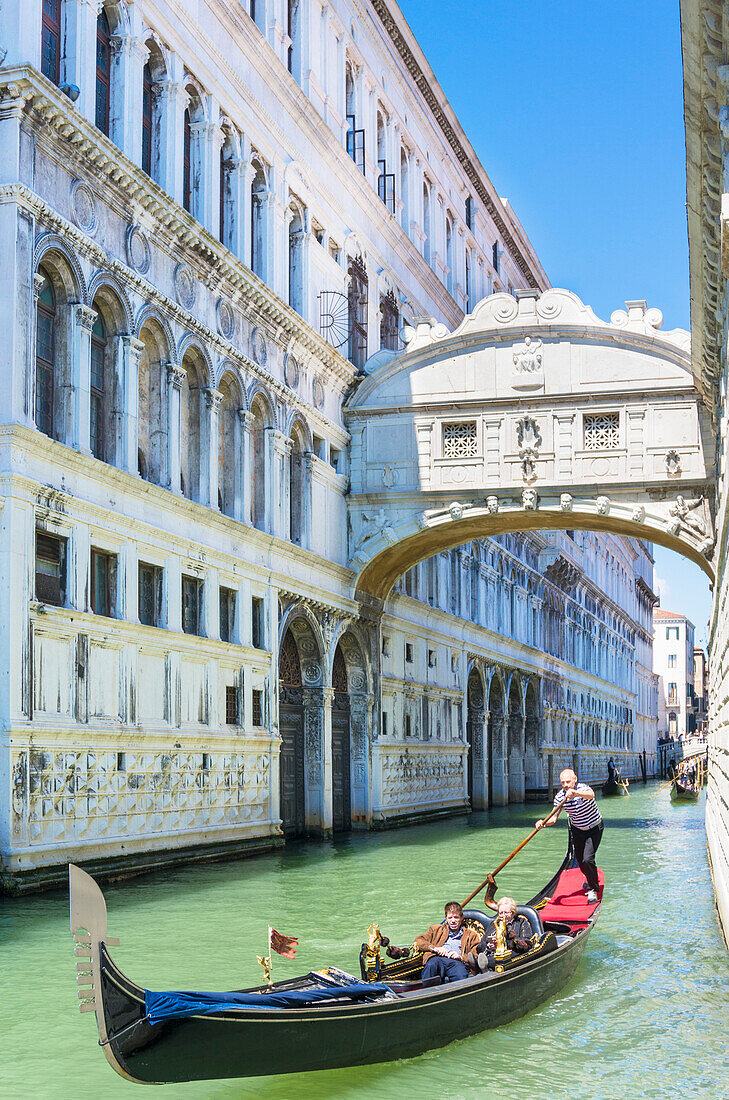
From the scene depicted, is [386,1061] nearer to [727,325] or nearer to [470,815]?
[727,325]

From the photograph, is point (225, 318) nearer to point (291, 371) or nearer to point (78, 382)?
point (291, 371)

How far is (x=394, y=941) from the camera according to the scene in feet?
37.7

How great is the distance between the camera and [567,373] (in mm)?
22797

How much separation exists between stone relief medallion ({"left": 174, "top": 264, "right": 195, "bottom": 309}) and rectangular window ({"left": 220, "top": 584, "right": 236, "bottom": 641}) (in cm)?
405

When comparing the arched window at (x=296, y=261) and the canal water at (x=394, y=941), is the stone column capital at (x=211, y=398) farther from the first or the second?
the canal water at (x=394, y=941)

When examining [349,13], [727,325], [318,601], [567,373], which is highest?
[349,13]

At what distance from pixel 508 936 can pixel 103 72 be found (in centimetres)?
1174

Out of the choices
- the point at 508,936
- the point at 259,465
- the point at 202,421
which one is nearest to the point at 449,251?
the point at 259,465

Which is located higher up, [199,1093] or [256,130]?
[256,130]

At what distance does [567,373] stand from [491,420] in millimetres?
1501

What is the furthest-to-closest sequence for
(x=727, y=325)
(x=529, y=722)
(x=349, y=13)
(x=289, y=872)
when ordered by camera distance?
1. (x=529, y=722)
2. (x=349, y=13)
3. (x=289, y=872)
4. (x=727, y=325)

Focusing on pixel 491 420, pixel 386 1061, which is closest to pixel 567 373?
pixel 491 420

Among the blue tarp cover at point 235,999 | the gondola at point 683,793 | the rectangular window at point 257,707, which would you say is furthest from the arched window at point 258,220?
the gondola at point 683,793

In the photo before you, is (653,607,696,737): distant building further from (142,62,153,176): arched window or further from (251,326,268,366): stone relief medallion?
(142,62,153,176): arched window
